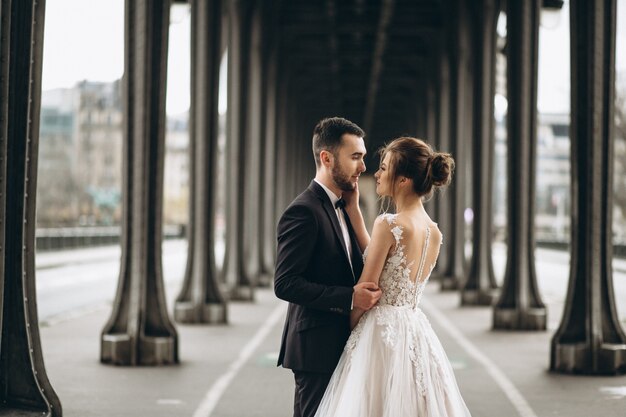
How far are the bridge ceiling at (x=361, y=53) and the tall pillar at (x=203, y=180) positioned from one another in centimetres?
1354

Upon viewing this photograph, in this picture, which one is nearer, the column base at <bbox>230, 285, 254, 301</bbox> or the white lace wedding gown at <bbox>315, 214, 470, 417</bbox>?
the white lace wedding gown at <bbox>315, 214, 470, 417</bbox>

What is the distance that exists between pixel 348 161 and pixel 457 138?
24850 millimetres

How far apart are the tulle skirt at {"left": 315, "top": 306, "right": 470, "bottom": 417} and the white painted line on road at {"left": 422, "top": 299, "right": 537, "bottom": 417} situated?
420 centimetres

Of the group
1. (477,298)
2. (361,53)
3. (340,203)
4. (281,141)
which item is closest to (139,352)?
(340,203)

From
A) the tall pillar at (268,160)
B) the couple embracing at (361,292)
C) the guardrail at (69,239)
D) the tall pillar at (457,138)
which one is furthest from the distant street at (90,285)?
the couple embracing at (361,292)

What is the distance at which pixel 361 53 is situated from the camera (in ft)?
144

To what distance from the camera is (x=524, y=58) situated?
58.5ft

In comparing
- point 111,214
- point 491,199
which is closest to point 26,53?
point 491,199

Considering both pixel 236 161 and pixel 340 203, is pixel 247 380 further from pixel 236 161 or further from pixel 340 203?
pixel 236 161

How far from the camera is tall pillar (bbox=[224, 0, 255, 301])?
965 inches

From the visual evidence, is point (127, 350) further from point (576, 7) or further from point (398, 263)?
point (398, 263)

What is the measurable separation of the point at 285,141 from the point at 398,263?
39167mm

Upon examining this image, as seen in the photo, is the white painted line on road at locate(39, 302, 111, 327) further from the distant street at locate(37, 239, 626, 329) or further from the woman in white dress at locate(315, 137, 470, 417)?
the woman in white dress at locate(315, 137, 470, 417)

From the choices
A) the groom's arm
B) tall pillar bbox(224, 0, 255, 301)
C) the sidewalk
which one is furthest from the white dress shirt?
tall pillar bbox(224, 0, 255, 301)
